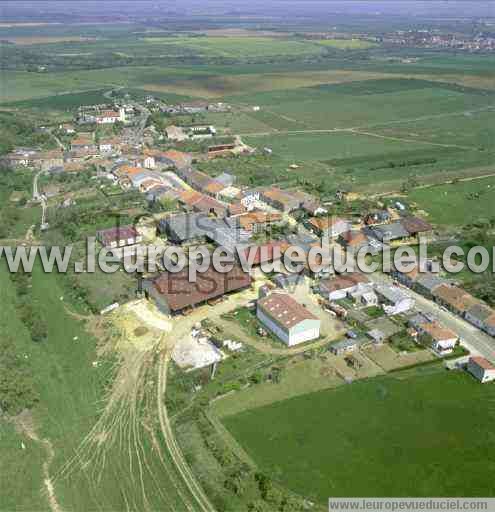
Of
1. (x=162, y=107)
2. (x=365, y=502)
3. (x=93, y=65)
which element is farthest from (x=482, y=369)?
(x=93, y=65)

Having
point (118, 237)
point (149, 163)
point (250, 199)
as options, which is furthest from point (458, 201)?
point (149, 163)

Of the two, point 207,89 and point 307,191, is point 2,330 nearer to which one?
point 307,191

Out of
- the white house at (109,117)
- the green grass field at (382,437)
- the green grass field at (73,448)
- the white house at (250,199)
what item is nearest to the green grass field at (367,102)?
the white house at (109,117)

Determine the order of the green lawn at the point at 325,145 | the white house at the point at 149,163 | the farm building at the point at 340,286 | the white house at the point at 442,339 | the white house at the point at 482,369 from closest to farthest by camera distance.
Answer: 1. the white house at the point at 482,369
2. the white house at the point at 442,339
3. the farm building at the point at 340,286
4. the white house at the point at 149,163
5. the green lawn at the point at 325,145

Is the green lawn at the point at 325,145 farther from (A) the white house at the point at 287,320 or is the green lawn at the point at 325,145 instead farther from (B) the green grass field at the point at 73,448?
(B) the green grass field at the point at 73,448

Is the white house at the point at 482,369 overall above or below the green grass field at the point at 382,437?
above
